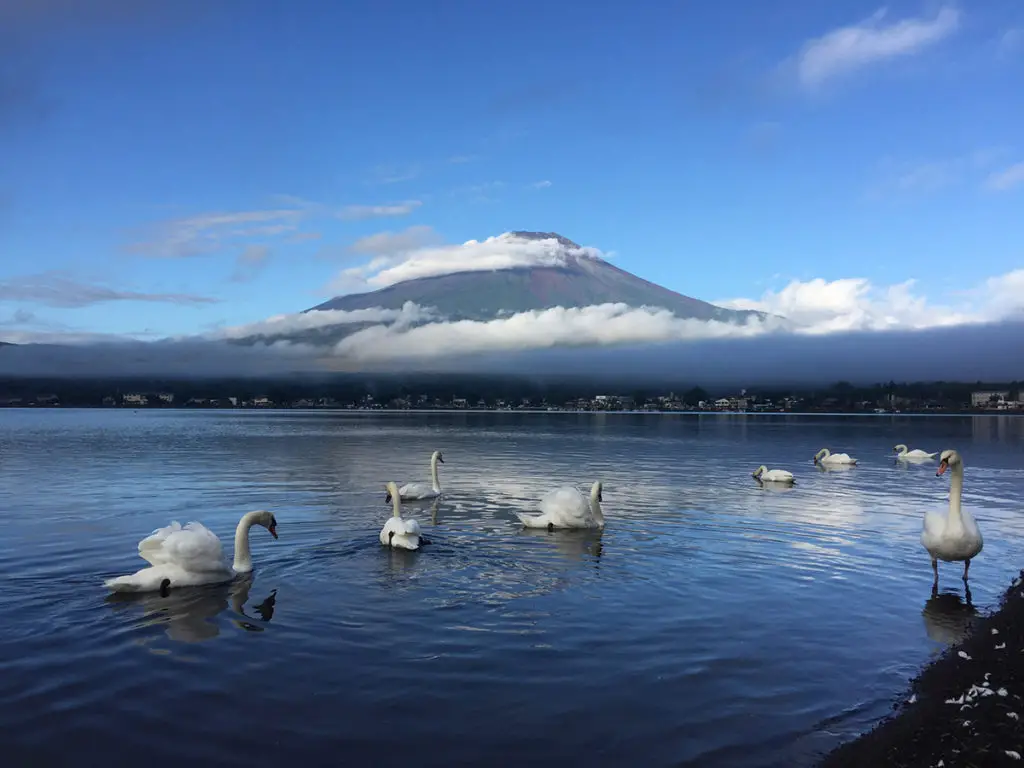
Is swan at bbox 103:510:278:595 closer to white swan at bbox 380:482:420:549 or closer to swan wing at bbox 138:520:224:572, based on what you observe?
swan wing at bbox 138:520:224:572

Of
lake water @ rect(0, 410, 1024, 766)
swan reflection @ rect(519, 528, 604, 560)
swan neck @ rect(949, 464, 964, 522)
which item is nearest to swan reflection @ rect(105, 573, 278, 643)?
lake water @ rect(0, 410, 1024, 766)

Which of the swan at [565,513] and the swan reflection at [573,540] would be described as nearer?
the swan reflection at [573,540]

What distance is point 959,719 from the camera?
27.9ft

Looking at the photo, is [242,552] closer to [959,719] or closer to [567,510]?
[567,510]

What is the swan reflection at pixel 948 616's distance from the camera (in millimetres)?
12844

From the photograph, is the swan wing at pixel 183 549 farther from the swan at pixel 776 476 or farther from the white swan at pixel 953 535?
the swan at pixel 776 476

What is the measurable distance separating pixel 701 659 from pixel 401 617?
5001mm

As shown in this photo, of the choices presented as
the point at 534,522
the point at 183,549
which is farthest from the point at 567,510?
the point at 183,549

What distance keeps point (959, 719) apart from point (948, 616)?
6.33 m

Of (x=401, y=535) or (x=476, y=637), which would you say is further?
(x=401, y=535)

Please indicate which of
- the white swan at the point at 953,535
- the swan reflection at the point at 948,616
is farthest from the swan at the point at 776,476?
the swan reflection at the point at 948,616

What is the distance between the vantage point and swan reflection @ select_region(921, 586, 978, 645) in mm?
12844

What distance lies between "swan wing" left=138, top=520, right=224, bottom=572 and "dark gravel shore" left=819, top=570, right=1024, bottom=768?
11.5m

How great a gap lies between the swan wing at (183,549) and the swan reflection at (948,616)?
1308 centimetres
